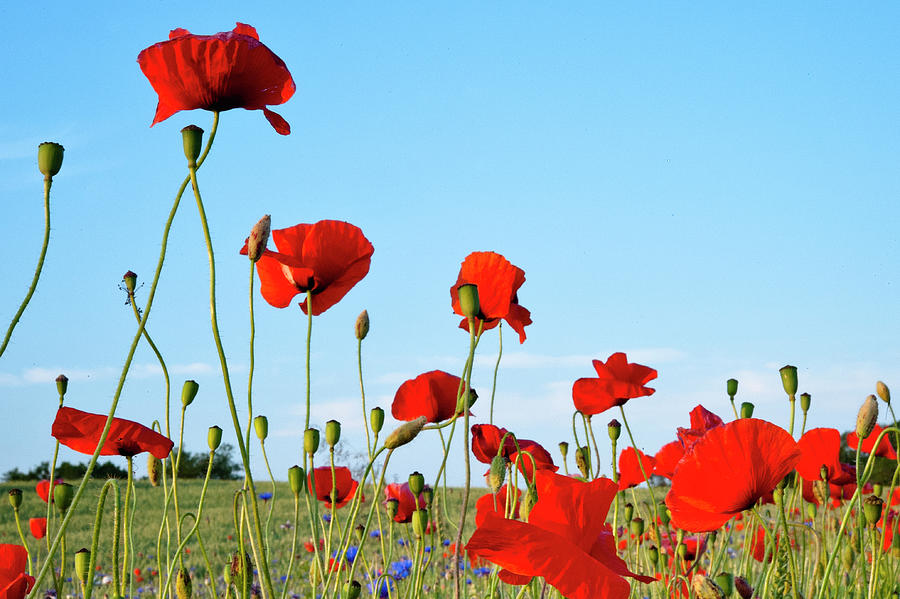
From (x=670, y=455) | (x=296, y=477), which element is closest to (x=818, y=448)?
(x=670, y=455)

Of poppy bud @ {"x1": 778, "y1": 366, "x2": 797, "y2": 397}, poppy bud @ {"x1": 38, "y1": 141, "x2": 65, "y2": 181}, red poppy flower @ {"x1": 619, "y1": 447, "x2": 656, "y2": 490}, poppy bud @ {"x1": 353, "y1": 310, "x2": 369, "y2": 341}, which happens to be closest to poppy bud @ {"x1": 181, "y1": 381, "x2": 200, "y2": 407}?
poppy bud @ {"x1": 353, "y1": 310, "x2": 369, "y2": 341}

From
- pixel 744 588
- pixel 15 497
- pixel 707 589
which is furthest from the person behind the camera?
pixel 15 497

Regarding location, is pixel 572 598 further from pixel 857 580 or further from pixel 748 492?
pixel 857 580

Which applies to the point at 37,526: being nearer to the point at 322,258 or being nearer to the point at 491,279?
the point at 322,258

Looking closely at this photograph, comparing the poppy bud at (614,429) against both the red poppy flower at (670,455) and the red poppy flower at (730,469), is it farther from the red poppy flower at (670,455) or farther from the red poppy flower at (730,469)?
the red poppy flower at (730,469)

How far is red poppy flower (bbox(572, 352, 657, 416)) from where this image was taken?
1.98 meters

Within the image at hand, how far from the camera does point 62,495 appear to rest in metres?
1.49

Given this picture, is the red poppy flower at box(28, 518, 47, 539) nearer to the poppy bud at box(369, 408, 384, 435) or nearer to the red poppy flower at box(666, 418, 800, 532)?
the poppy bud at box(369, 408, 384, 435)

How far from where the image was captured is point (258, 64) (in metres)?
1.20

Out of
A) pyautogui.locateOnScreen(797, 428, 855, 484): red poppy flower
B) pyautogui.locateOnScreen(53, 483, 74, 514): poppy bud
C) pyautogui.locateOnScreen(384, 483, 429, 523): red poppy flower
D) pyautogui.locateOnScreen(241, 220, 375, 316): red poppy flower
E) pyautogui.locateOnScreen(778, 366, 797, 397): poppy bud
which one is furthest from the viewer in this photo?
pyautogui.locateOnScreen(384, 483, 429, 523): red poppy flower

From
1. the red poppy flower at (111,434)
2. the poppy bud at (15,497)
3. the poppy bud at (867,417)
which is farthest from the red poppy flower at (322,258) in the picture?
the poppy bud at (867,417)

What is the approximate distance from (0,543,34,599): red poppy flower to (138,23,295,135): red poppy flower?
0.80 metres

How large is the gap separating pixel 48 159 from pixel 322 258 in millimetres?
577

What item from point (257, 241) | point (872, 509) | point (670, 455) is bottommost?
point (872, 509)
